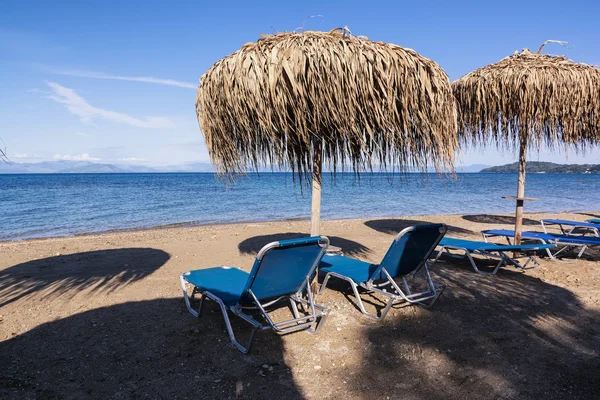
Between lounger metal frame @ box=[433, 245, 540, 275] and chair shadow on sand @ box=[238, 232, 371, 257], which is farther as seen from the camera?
chair shadow on sand @ box=[238, 232, 371, 257]

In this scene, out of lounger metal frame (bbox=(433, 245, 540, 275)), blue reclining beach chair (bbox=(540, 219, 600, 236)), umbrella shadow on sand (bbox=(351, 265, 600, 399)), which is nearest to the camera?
umbrella shadow on sand (bbox=(351, 265, 600, 399))

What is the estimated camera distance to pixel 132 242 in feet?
26.9

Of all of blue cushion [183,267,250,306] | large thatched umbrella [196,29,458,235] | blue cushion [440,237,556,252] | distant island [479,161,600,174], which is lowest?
distant island [479,161,600,174]

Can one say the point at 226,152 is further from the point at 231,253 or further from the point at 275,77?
the point at 231,253

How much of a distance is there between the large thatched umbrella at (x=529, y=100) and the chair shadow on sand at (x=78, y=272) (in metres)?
5.11

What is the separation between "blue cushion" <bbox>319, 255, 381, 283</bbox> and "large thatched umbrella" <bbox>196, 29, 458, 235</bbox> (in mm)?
1096

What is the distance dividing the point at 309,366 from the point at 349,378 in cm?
31

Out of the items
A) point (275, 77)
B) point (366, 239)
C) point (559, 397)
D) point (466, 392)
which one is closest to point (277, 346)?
point (466, 392)

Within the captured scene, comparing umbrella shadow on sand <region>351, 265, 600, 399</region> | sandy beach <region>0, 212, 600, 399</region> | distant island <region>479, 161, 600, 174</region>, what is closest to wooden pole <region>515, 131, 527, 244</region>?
sandy beach <region>0, 212, 600, 399</region>

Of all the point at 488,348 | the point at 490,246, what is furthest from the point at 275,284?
the point at 490,246

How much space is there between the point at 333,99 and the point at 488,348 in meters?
2.30

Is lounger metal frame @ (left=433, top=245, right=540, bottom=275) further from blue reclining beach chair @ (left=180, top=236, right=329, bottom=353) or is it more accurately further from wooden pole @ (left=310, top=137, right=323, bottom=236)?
blue reclining beach chair @ (left=180, top=236, right=329, bottom=353)

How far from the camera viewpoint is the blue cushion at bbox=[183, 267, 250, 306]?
10.8 feet

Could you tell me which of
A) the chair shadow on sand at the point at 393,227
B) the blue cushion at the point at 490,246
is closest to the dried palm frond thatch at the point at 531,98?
the blue cushion at the point at 490,246
